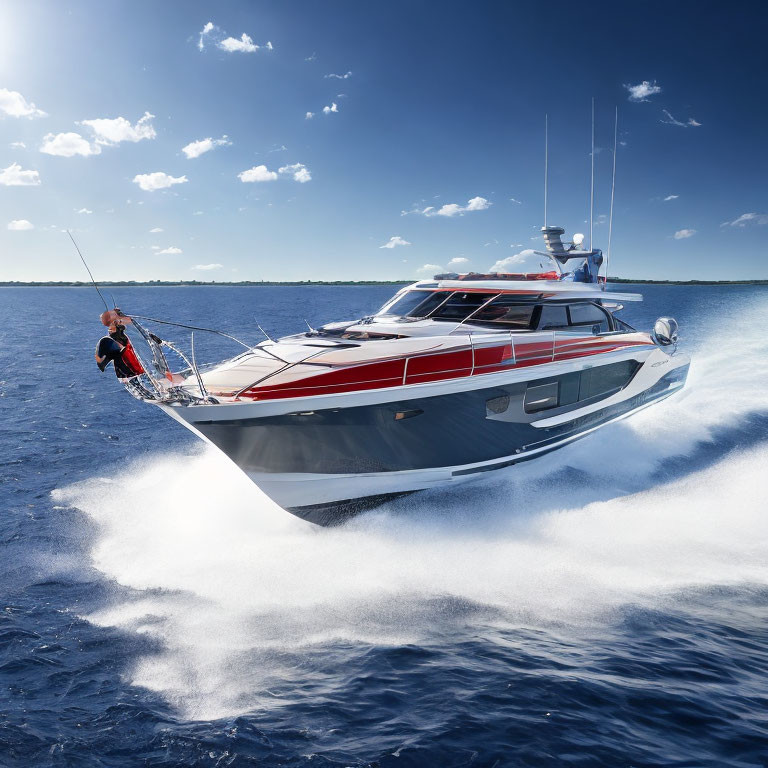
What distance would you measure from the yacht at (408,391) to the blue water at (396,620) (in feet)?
2.23

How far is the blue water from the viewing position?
13.6 ft

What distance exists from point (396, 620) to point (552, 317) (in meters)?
5.42

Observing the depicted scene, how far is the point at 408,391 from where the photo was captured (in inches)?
266

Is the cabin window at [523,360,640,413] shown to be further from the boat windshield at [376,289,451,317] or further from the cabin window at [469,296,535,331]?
the boat windshield at [376,289,451,317]

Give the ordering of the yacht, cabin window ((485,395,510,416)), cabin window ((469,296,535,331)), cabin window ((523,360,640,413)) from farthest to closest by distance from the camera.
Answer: cabin window ((469,296,535,331)) → cabin window ((523,360,640,413)) → cabin window ((485,395,510,416)) → the yacht

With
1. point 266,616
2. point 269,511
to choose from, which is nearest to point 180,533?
point 269,511

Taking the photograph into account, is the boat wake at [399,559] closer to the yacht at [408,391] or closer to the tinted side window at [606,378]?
the yacht at [408,391]

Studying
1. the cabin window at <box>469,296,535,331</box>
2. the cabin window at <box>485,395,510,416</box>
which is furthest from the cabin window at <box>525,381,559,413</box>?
the cabin window at <box>469,296,535,331</box>

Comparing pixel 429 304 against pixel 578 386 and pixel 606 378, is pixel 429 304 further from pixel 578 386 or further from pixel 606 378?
pixel 606 378

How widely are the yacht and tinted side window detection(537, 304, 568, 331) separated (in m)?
0.03

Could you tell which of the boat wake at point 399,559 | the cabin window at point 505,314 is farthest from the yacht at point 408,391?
the boat wake at point 399,559

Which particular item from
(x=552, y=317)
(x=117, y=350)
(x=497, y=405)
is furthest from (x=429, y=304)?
(x=117, y=350)

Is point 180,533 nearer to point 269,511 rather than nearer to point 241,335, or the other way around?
point 269,511

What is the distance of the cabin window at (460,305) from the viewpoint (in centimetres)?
863
